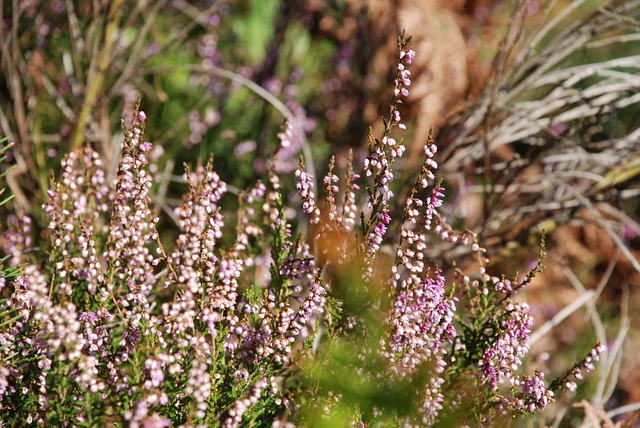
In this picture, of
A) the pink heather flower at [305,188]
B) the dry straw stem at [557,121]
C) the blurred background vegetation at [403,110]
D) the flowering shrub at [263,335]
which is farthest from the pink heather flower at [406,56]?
the dry straw stem at [557,121]

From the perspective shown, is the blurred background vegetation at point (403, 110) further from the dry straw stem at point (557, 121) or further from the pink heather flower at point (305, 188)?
the pink heather flower at point (305, 188)

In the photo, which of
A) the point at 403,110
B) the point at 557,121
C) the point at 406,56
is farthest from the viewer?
the point at 403,110

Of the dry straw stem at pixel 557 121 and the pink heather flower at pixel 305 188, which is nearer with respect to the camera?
the pink heather flower at pixel 305 188

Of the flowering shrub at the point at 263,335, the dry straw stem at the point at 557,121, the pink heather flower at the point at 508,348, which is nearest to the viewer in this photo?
the flowering shrub at the point at 263,335

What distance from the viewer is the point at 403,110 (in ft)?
12.1

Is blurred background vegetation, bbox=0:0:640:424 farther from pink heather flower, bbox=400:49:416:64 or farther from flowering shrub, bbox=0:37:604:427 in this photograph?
pink heather flower, bbox=400:49:416:64

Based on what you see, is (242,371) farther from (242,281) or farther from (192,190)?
(242,281)

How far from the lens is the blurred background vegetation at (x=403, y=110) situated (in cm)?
247

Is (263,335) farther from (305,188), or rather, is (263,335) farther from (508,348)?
(508,348)

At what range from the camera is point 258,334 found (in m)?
1.59

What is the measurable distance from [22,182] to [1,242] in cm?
40

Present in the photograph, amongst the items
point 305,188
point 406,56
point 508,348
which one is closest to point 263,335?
point 305,188

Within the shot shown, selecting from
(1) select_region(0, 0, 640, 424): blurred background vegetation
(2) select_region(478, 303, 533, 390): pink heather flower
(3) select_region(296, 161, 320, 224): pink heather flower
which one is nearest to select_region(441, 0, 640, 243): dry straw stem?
(1) select_region(0, 0, 640, 424): blurred background vegetation

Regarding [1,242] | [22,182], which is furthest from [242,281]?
[1,242]
